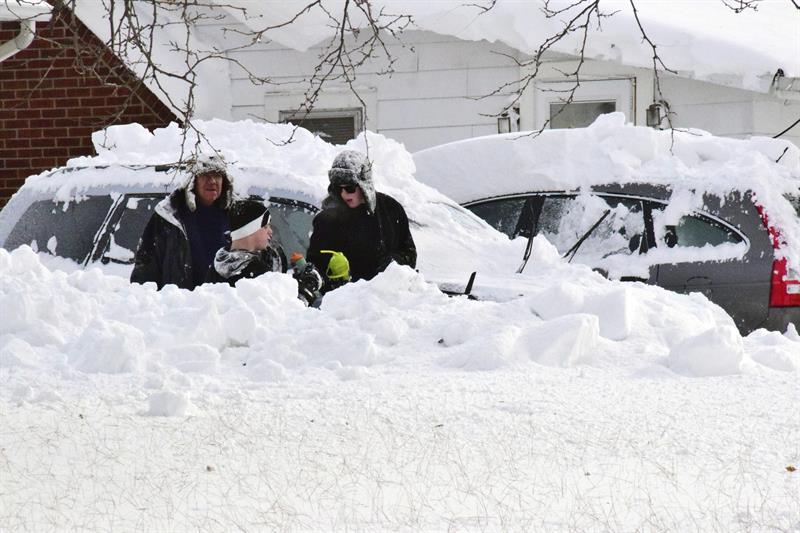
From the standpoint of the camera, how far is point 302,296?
817 cm

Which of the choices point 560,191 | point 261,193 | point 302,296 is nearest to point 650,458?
point 302,296

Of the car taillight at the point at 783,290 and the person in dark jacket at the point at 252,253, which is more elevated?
the person in dark jacket at the point at 252,253

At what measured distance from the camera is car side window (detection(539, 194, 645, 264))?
9609mm

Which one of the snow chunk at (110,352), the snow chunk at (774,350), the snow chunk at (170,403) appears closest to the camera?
the snow chunk at (170,403)

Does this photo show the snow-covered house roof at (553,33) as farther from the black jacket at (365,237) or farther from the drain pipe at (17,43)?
the black jacket at (365,237)

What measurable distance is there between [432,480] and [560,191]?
465cm

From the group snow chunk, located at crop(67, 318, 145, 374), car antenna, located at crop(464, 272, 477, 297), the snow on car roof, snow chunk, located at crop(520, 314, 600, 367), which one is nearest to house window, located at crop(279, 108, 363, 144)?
the snow on car roof

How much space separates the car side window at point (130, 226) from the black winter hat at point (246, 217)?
2.18 ft

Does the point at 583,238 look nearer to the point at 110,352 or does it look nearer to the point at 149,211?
the point at 149,211

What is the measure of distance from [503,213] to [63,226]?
3.15 m

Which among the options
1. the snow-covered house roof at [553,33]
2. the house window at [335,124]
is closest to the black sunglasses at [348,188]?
the snow-covered house roof at [553,33]

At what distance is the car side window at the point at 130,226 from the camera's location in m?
8.64

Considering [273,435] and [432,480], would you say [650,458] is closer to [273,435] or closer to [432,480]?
[432,480]

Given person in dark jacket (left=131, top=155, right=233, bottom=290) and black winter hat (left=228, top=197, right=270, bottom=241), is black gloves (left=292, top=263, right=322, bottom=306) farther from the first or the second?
person in dark jacket (left=131, top=155, right=233, bottom=290)
